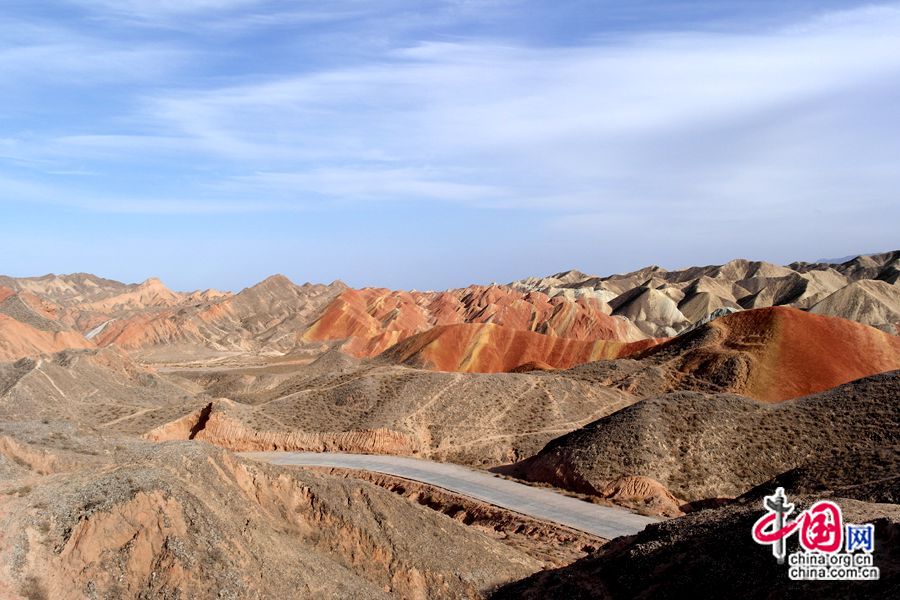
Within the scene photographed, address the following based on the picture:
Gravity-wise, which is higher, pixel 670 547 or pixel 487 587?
pixel 670 547

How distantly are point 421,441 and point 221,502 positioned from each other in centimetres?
2720

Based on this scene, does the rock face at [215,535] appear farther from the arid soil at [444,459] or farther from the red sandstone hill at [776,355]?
the red sandstone hill at [776,355]

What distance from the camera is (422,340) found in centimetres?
8806

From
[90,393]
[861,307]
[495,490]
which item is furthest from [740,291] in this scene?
[90,393]

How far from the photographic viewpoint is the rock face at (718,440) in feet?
118

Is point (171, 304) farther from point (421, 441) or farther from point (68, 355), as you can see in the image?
point (421, 441)

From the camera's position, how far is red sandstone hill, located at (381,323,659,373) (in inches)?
3285

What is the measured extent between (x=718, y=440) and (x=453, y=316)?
104738mm

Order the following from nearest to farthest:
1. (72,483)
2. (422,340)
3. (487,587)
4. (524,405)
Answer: (72,483)
(487,587)
(524,405)
(422,340)

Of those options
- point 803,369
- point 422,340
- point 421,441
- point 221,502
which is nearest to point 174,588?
point 221,502

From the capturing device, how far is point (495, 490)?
3581cm

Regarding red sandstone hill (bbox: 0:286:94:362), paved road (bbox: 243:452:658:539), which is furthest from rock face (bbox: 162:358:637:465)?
red sandstone hill (bbox: 0:286:94:362)
